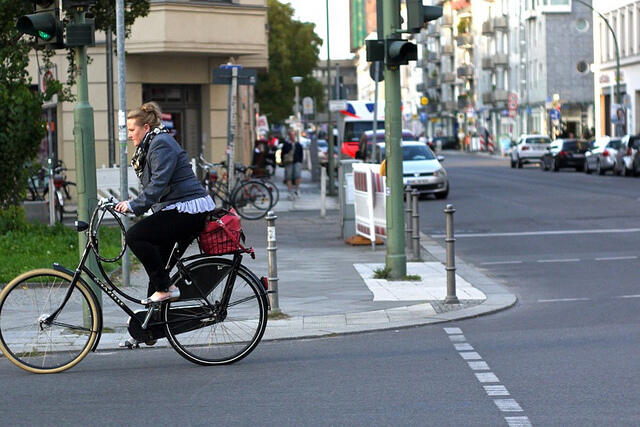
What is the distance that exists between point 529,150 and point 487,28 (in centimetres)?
4976

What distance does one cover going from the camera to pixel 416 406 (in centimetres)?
771

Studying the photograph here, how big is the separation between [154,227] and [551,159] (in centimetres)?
5375

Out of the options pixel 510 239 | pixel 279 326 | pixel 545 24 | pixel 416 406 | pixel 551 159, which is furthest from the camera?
pixel 545 24

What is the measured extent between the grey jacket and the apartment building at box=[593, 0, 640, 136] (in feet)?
199

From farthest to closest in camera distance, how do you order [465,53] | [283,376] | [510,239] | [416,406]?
[465,53]
[510,239]
[283,376]
[416,406]

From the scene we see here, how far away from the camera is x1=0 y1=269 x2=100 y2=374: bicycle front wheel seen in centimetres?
920

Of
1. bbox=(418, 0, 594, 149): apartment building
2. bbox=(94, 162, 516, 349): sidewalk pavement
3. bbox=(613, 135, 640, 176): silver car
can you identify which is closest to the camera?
bbox=(94, 162, 516, 349): sidewalk pavement

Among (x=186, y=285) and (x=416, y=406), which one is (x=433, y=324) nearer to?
(x=186, y=285)

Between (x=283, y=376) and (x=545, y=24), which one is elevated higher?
(x=545, y=24)

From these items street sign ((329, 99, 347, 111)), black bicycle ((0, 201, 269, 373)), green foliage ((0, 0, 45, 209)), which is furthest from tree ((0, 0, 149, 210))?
street sign ((329, 99, 347, 111))

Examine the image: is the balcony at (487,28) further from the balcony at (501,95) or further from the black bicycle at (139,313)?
the black bicycle at (139,313)

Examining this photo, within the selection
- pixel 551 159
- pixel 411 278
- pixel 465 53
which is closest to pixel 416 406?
pixel 411 278

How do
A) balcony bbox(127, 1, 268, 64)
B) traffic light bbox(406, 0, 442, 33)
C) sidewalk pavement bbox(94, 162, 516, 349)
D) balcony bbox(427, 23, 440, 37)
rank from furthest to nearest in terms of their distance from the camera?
1. balcony bbox(427, 23, 440, 37)
2. balcony bbox(127, 1, 268, 64)
3. traffic light bbox(406, 0, 442, 33)
4. sidewalk pavement bbox(94, 162, 516, 349)

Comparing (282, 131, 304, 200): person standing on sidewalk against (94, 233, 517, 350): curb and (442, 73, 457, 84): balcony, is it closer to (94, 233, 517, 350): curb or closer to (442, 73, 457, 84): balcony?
(94, 233, 517, 350): curb
